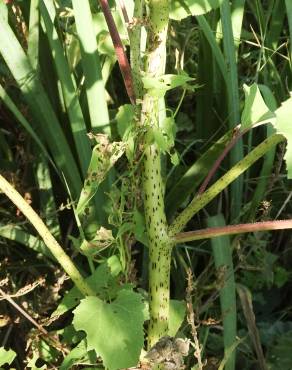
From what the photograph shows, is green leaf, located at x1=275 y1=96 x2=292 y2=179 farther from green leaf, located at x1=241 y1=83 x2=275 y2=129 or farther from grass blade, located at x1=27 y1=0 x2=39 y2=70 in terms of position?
grass blade, located at x1=27 y1=0 x2=39 y2=70

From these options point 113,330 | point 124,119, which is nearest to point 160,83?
point 124,119

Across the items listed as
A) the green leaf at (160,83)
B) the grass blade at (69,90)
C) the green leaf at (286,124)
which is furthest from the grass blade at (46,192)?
the green leaf at (286,124)

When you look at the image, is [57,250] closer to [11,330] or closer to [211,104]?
[11,330]

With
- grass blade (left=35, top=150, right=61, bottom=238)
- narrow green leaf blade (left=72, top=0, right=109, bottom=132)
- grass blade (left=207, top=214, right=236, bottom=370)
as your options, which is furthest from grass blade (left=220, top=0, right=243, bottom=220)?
grass blade (left=35, top=150, right=61, bottom=238)

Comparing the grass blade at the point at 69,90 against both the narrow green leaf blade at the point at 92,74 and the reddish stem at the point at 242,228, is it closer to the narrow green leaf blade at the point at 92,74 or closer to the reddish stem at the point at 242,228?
the narrow green leaf blade at the point at 92,74

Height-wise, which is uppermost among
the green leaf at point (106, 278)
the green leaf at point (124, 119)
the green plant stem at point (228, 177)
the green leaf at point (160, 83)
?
the green leaf at point (160, 83)
